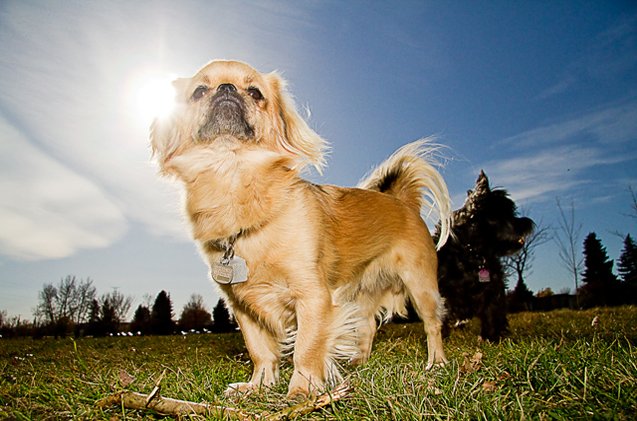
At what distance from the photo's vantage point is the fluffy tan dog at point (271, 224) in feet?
9.42

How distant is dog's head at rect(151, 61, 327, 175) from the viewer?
3.12 metres

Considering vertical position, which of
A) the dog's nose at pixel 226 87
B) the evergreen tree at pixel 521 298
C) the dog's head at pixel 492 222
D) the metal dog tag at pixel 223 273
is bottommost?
the evergreen tree at pixel 521 298

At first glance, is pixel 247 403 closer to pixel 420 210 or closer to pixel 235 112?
pixel 235 112

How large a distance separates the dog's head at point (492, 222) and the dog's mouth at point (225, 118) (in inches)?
168

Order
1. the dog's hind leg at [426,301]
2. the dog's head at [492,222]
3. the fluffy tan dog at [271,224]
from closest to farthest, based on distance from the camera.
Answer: the fluffy tan dog at [271,224] < the dog's hind leg at [426,301] < the dog's head at [492,222]

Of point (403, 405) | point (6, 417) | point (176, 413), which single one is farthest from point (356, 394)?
point (6, 417)

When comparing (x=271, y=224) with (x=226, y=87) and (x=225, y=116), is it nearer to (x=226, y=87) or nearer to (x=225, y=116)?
(x=225, y=116)

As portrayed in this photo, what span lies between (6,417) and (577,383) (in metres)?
2.62

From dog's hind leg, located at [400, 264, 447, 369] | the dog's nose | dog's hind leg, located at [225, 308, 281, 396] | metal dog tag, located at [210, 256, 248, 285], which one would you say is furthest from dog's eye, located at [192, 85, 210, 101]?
dog's hind leg, located at [400, 264, 447, 369]

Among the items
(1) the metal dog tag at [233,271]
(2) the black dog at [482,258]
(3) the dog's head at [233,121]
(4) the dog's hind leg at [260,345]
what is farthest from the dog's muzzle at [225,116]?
(2) the black dog at [482,258]

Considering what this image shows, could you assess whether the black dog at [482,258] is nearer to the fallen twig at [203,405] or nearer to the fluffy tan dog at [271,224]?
the fluffy tan dog at [271,224]

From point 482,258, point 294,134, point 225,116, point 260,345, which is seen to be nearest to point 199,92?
point 225,116

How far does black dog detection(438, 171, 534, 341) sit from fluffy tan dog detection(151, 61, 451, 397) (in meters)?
2.31

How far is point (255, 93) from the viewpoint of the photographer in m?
3.35
